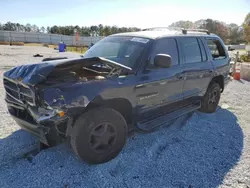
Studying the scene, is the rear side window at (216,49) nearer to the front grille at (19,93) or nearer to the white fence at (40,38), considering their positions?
the front grille at (19,93)

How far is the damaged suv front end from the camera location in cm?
247

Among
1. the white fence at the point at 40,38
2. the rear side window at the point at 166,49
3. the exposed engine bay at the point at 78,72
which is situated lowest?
the exposed engine bay at the point at 78,72

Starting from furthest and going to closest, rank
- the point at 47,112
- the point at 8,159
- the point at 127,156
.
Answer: the point at 127,156 < the point at 8,159 < the point at 47,112

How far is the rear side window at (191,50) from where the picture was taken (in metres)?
4.13

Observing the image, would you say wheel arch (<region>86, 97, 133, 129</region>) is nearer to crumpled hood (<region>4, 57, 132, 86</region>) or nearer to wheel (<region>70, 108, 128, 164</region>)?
wheel (<region>70, 108, 128, 164</region>)

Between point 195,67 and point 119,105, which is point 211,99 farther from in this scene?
point 119,105

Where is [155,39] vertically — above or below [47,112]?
above

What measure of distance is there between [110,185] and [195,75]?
9.16 feet

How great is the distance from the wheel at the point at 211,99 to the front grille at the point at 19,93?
3.80m

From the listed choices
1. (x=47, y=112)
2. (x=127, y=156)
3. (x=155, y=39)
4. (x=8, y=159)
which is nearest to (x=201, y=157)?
(x=127, y=156)

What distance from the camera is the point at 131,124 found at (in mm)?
3379

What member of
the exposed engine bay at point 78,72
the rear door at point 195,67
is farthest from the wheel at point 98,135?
the rear door at point 195,67

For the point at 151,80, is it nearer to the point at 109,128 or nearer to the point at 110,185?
the point at 109,128

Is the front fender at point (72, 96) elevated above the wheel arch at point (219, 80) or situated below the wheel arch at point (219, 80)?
above
